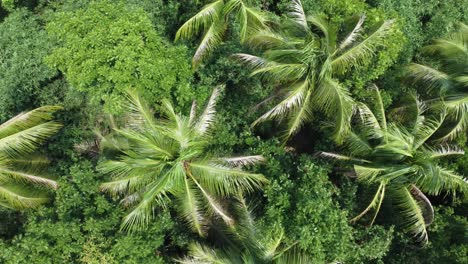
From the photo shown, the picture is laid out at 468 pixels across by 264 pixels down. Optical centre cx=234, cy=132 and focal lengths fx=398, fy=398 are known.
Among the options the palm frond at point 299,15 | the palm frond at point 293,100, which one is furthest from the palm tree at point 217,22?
the palm frond at point 293,100

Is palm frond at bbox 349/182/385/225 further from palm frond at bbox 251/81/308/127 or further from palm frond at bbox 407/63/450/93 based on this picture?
palm frond at bbox 407/63/450/93

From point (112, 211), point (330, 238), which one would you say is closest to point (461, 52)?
point (330, 238)

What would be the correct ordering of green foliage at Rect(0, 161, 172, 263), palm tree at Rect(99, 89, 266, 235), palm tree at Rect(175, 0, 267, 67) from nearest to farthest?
palm tree at Rect(99, 89, 266, 235), green foliage at Rect(0, 161, 172, 263), palm tree at Rect(175, 0, 267, 67)

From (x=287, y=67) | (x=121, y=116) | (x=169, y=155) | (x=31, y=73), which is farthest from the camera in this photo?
(x=31, y=73)

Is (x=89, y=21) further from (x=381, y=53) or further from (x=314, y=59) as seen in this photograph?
(x=381, y=53)

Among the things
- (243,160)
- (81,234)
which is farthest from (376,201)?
(81,234)

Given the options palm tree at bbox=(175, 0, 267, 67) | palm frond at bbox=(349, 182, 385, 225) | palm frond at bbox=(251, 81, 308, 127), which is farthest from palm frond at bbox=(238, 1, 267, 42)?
palm frond at bbox=(349, 182, 385, 225)
